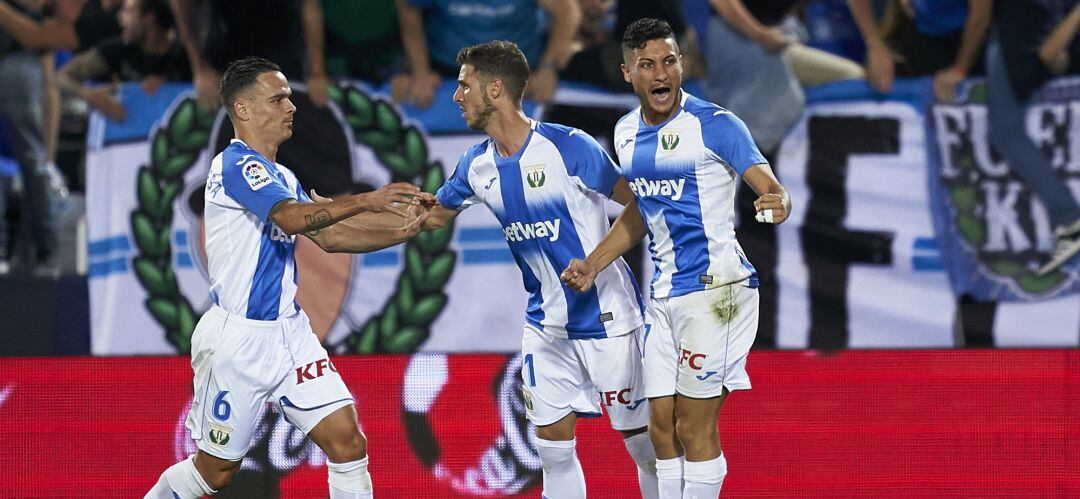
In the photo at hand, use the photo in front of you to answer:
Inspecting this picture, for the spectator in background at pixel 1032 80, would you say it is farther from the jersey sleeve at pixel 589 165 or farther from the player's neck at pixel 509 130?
the player's neck at pixel 509 130

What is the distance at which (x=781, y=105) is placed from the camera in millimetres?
7602

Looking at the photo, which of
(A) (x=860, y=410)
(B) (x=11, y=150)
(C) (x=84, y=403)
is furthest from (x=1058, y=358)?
(B) (x=11, y=150)

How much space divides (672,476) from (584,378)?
1.62 feet

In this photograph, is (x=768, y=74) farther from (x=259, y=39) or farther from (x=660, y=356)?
(x=660, y=356)

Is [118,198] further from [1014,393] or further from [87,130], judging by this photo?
[1014,393]

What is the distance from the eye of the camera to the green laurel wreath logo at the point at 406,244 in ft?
25.4

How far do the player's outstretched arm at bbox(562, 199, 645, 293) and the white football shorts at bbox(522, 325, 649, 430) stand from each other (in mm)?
266

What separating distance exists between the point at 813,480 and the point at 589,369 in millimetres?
1270

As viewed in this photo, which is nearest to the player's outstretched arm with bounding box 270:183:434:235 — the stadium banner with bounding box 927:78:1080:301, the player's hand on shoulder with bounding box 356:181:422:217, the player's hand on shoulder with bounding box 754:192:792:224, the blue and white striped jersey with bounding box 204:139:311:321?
the player's hand on shoulder with bounding box 356:181:422:217

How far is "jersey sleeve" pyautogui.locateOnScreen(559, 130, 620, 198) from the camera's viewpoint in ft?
15.1

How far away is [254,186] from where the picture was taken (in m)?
4.40

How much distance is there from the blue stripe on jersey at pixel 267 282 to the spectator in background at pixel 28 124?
3945 millimetres

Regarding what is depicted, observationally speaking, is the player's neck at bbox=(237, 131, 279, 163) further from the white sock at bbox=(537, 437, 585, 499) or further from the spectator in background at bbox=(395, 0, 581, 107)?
the spectator in background at bbox=(395, 0, 581, 107)

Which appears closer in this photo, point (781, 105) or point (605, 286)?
point (605, 286)
